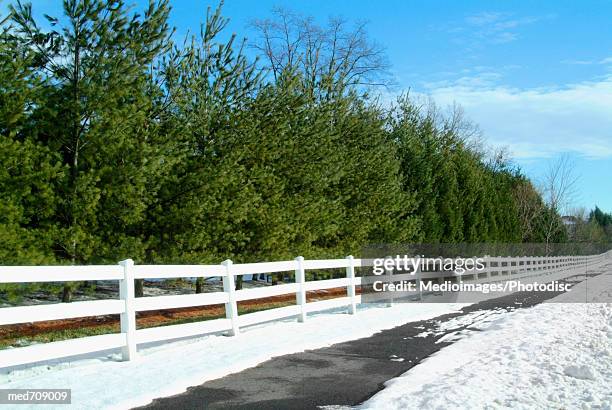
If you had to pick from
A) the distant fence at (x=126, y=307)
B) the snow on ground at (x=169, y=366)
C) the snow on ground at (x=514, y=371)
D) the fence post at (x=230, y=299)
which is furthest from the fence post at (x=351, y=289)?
the fence post at (x=230, y=299)

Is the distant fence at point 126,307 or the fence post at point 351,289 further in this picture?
the fence post at point 351,289

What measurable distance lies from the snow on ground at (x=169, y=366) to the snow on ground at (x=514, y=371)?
1977 millimetres

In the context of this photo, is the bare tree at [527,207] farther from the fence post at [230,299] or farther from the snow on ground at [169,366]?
the fence post at [230,299]

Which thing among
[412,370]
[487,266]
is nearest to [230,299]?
[412,370]

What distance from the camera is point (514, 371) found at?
7.93 meters

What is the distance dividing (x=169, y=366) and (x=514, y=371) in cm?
415

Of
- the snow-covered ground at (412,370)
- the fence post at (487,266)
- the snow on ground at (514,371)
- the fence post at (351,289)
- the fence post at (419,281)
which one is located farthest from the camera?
the fence post at (487,266)

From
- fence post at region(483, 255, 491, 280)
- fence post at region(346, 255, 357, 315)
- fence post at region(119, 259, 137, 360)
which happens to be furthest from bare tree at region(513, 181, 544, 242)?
fence post at region(119, 259, 137, 360)

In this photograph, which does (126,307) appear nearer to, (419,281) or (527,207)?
(419,281)

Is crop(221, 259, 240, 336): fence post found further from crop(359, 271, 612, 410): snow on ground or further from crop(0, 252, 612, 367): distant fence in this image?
crop(359, 271, 612, 410): snow on ground

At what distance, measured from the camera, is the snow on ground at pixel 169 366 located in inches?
262

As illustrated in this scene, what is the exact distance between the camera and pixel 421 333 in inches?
470

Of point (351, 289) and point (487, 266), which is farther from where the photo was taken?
point (487, 266)

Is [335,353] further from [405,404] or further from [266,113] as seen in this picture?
[266,113]
